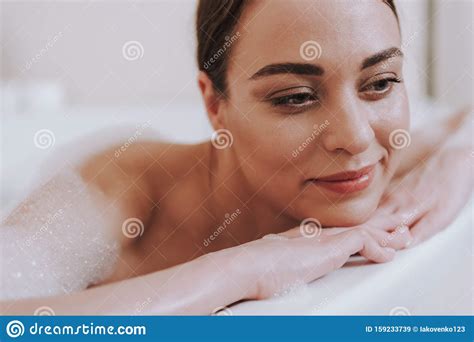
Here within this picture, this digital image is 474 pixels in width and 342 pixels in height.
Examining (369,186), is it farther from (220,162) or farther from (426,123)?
(426,123)

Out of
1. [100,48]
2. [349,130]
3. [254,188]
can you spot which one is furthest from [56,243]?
[100,48]

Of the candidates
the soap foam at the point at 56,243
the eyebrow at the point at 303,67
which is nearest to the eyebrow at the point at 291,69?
the eyebrow at the point at 303,67

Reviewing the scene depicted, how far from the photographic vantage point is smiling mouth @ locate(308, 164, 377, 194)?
688mm

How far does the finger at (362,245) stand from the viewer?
63 cm

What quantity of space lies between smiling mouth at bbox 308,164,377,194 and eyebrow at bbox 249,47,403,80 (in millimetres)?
118

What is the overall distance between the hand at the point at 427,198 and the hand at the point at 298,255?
0.03 metres

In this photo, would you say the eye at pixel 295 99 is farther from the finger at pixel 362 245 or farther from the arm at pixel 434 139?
the arm at pixel 434 139

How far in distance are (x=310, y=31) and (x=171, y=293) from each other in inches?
11.3

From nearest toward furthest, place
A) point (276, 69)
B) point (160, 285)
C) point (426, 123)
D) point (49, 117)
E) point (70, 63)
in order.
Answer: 1. point (160, 285)
2. point (276, 69)
3. point (426, 123)
4. point (70, 63)
5. point (49, 117)

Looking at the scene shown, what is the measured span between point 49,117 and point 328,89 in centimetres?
86

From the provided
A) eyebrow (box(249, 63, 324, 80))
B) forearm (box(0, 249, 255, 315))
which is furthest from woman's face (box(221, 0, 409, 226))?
forearm (box(0, 249, 255, 315))

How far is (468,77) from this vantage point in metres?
1.25

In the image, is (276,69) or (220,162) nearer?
(276,69)
